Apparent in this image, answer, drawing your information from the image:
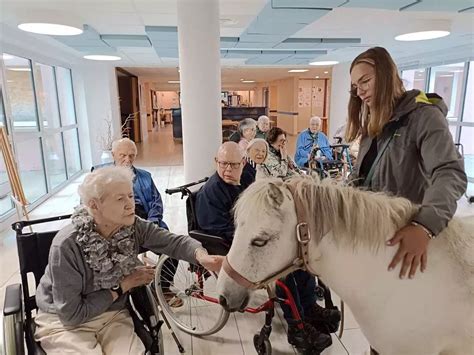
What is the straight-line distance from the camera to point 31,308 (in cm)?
138

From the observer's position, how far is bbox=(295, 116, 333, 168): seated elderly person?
486 centimetres

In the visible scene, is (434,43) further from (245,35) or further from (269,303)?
(269,303)

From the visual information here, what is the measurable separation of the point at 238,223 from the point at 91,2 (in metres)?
3.10

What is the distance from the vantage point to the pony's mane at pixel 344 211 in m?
0.87

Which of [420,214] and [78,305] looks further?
[78,305]

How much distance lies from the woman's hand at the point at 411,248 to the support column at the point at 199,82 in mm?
2156

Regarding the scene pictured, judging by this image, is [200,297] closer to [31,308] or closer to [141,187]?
[141,187]

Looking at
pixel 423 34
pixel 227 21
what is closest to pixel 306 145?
pixel 423 34

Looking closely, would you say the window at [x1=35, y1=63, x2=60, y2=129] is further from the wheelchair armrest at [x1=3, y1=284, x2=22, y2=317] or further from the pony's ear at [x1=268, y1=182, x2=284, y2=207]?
the pony's ear at [x1=268, y1=182, x2=284, y2=207]

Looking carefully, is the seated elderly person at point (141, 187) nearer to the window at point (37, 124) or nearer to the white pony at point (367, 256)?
the white pony at point (367, 256)

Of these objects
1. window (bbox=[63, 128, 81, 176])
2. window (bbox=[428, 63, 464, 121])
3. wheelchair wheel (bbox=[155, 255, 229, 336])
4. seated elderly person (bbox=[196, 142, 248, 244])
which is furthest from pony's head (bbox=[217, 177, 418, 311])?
window (bbox=[63, 128, 81, 176])

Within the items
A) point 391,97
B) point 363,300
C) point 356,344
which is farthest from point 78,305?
point 356,344

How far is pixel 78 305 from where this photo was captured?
1.19 m

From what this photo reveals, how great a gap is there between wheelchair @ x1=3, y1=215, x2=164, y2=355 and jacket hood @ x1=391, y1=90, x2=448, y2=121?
1173 millimetres
